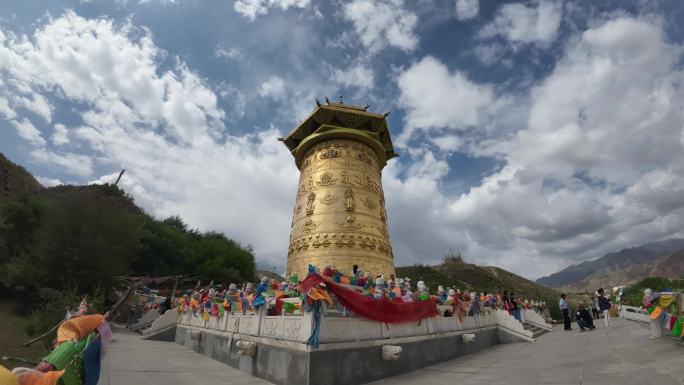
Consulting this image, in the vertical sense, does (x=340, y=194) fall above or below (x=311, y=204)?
above

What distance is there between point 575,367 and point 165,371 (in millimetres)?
8873

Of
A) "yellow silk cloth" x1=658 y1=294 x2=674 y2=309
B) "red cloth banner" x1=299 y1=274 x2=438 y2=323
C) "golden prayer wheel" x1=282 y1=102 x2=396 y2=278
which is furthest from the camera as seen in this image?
"golden prayer wheel" x1=282 y1=102 x2=396 y2=278

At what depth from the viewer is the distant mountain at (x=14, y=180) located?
131 ft

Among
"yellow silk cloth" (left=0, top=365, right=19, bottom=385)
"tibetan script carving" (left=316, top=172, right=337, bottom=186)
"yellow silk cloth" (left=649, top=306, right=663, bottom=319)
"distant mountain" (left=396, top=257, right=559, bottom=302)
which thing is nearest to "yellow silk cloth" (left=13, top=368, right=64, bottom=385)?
"yellow silk cloth" (left=0, top=365, right=19, bottom=385)

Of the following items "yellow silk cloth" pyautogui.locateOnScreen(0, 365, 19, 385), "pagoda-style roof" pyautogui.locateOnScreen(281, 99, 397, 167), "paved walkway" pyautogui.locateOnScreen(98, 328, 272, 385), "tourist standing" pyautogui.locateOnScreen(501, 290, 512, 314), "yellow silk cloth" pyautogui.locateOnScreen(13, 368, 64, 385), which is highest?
"pagoda-style roof" pyautogui.locateOnScreen(281, 99, 397, 167)

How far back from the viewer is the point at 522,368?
7473 millimetres

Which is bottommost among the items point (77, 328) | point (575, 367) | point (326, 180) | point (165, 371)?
point (165, 371)

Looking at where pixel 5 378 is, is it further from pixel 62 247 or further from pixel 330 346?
pixel 62 247

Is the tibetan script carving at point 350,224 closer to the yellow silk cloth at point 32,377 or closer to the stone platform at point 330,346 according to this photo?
the stone platform at point 330,346

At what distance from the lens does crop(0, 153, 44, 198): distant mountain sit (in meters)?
40.0

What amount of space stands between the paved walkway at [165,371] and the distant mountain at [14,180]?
4179cm

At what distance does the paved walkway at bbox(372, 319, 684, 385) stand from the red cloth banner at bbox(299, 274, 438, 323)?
128 centimetres

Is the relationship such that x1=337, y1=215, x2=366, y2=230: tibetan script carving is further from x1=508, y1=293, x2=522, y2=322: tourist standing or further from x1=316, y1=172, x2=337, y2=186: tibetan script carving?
x1=508, y1=293, x2=522, y2=322: tourist standing

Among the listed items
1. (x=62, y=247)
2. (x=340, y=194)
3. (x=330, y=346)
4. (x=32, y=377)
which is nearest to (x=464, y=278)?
(x=340, y=194)
